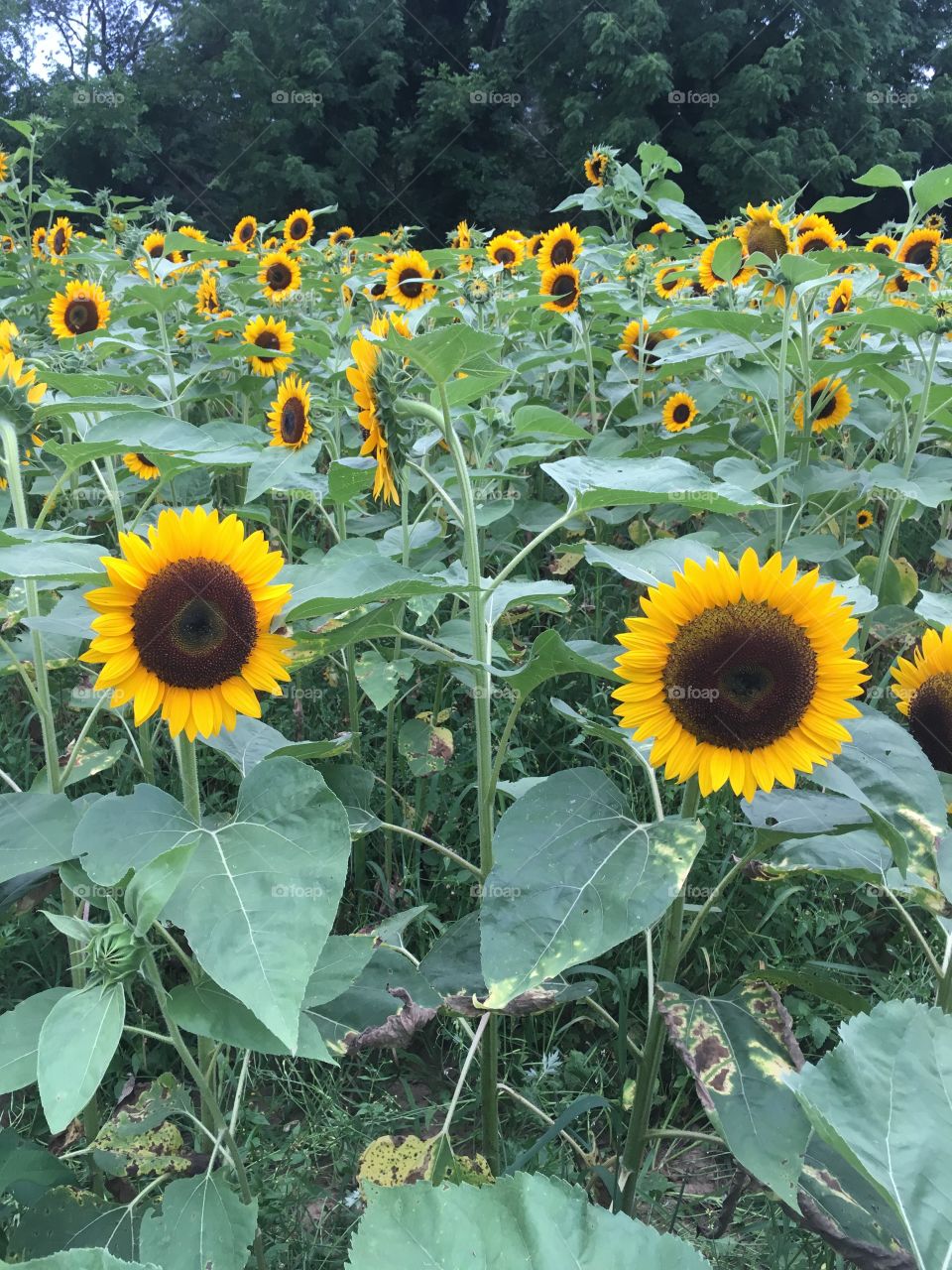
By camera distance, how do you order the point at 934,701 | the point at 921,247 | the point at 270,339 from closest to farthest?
the point at 934,701 < the point at 270,339 < the point at 921,247

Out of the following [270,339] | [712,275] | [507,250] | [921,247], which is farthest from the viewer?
[507,250]

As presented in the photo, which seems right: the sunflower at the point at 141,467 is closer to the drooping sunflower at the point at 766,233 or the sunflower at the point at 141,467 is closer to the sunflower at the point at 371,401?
the sunflower at the point at 371,401

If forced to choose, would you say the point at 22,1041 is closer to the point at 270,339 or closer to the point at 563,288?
the point at 270,339

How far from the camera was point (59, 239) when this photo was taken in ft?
20.2

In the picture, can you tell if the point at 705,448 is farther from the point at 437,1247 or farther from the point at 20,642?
the point at 437,1247

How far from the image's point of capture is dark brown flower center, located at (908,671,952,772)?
4.95 feet

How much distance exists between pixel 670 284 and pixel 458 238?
1.64m

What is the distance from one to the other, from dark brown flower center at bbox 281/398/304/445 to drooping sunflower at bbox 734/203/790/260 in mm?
2165

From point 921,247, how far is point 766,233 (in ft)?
2.13

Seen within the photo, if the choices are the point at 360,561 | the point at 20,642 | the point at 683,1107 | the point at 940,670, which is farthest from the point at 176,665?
the point at 683,1107

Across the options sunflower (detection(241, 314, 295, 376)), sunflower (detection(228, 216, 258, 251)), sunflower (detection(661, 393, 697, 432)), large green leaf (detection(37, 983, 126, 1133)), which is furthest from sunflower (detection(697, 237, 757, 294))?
large green leaf (detection(37, 983, 126, 1133))

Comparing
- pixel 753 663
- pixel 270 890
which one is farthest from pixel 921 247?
pixel 270 890

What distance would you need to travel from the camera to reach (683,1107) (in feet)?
6.24

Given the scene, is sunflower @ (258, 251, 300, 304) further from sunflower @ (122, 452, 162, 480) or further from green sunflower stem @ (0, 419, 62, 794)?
green sunflower stem @ (0, 419, 62, 794)
